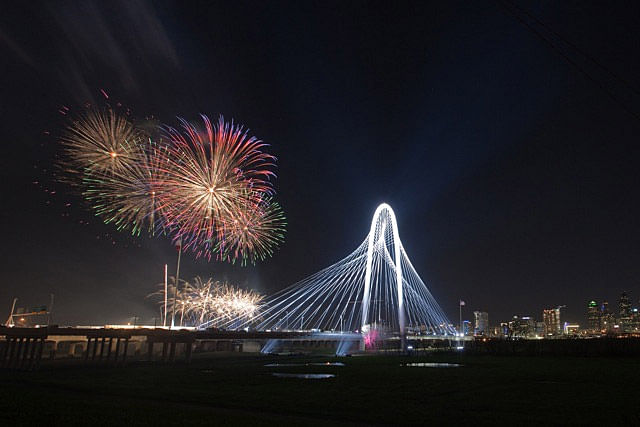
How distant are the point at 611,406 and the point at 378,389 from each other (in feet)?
32.9

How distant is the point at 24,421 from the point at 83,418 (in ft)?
5.17

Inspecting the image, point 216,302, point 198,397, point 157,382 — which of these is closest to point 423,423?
point 198,397

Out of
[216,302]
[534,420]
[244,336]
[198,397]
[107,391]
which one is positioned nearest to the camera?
[534,420]

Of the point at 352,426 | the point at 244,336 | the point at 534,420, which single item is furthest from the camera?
the point at 244,336

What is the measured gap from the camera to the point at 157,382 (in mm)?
28984

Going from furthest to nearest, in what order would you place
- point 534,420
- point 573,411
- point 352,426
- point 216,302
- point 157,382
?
point 216,302 → point 157,382 → point 573,411 → point 534,420 → point 352,426

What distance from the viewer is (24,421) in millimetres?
15133

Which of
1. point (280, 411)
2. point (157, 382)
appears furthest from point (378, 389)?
point (157, 382)

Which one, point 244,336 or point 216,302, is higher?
point 216,302

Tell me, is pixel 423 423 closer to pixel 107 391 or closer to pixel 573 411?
pixel 573 411

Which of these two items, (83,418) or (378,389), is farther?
(378,389)

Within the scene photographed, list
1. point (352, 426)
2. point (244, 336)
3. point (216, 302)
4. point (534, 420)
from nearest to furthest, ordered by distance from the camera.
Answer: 1. point (352, 426)
2. point (534, 420)
3. point (244, 336)
4. point (216, 302)

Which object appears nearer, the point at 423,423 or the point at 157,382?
the point at 423,423

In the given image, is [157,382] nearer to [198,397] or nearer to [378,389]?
[198,397]
